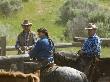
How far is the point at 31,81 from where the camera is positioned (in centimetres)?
1067

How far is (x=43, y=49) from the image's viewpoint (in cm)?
1261

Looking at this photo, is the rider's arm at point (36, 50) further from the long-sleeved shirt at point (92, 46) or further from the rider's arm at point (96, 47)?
the rider's arm at point (96, 47)

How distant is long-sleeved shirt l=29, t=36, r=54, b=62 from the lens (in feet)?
41.2

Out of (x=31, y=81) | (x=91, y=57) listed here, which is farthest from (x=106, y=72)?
(x=31, y=81)

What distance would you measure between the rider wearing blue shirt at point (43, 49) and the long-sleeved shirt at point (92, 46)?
5.72 ft

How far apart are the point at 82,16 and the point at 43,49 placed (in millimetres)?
15155

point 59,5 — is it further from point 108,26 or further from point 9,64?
point 9,64

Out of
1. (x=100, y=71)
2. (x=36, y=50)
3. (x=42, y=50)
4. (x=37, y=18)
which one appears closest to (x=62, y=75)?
(x=42, y=50)

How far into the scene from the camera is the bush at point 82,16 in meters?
24.7

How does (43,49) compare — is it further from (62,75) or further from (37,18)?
(37,18)

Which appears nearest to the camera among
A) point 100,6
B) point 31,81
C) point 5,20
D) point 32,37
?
point 31,81

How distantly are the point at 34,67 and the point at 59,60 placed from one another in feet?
5.12

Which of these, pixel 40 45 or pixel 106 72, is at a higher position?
pixel 40 45

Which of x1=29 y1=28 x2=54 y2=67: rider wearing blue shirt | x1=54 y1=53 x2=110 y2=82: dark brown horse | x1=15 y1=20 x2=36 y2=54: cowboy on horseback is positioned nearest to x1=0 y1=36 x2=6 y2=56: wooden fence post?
x1=15 y1=20 x2=36 y2=54: cowboy on horseback
